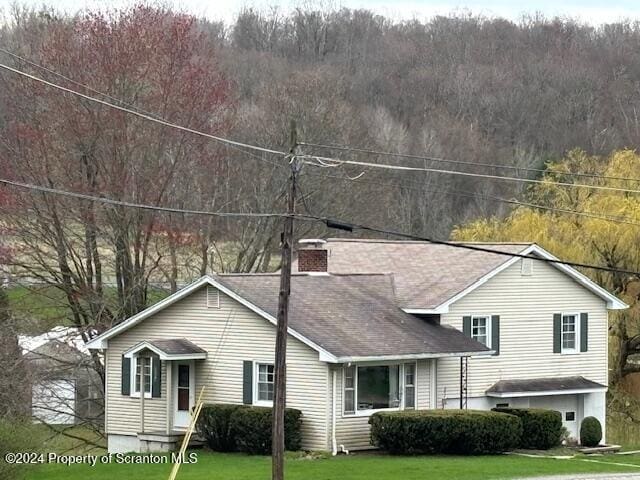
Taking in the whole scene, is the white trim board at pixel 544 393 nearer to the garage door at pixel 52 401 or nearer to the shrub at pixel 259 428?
the shrub at pixel 259 428

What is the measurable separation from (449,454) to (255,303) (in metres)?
6.47

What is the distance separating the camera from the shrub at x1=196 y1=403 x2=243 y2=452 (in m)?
37.4

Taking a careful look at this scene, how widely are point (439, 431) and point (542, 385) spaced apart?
23.3ft

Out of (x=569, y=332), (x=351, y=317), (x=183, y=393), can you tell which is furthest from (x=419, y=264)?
(x=183, y=393)

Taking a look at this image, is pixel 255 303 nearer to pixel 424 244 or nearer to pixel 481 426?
pixel 481 426

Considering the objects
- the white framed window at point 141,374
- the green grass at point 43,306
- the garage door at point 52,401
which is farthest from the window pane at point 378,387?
the green grass at point 43,306

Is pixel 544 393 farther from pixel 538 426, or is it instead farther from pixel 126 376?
pixel 126 376

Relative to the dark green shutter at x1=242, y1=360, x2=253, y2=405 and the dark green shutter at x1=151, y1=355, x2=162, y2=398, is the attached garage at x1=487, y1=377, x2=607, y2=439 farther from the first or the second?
the dark green shutter at x1=151, y1=355, x2=162, y2=398

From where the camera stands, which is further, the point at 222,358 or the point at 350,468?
the point at 222,358

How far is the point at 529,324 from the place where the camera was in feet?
Answer: 142

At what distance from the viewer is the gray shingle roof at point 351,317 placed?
37.5m

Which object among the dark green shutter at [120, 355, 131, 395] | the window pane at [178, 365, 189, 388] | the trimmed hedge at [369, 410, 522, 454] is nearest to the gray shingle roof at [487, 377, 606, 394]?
the trimmed hedge at [369, 410, 522, 454]

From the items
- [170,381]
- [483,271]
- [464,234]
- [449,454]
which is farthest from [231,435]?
[464,234]

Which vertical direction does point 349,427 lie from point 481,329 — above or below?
below
